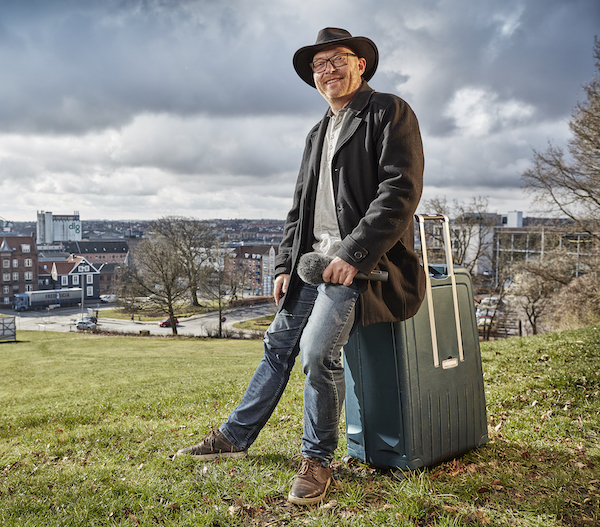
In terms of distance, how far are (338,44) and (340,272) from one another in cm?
137

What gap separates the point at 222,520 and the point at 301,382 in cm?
462

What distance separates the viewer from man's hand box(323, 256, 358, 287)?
2.38 meters

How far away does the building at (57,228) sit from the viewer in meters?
105

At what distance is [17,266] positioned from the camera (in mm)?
69625

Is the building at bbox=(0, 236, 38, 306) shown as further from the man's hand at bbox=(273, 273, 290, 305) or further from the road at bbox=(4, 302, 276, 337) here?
the man's hand at bbox=(273, 273, 290, 305)

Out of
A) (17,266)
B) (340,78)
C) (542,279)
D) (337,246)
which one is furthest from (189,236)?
(17,266)

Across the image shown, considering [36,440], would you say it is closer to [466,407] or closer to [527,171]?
[466,407]

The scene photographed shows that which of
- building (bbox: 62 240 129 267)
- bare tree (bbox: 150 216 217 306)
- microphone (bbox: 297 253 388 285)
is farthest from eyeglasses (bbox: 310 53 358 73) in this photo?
building (bbox: 62 240 129 267)

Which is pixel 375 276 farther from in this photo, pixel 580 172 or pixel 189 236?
pixel 189 236

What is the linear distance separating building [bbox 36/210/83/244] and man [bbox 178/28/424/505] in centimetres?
11521

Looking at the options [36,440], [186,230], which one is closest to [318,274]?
[36,440]

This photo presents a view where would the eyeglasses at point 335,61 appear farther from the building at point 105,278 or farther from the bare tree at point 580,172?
the building at point 105,278

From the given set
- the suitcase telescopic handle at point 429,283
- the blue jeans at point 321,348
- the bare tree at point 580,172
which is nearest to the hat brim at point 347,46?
the suitcase telescopic handle at point 429,283

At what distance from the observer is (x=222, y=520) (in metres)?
2.21
